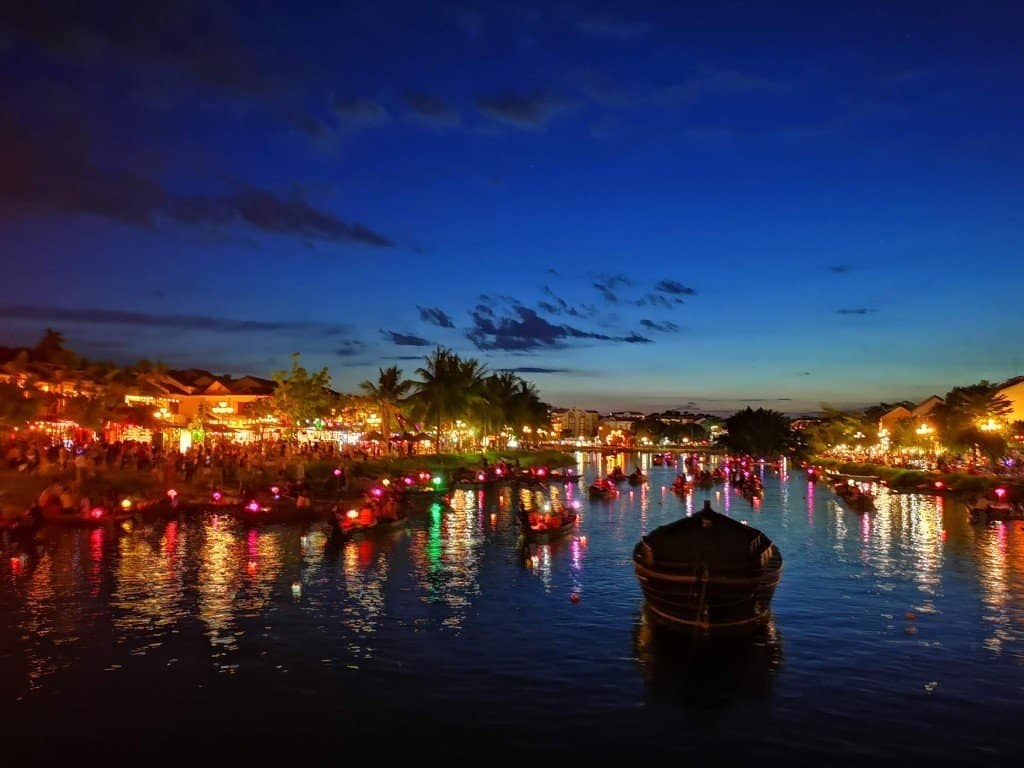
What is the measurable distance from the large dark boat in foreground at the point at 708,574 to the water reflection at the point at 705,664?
0.56m

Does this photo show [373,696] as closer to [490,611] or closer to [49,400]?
[490,611]

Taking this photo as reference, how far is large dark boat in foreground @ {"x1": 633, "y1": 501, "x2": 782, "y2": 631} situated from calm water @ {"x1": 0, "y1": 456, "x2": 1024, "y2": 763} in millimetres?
1043

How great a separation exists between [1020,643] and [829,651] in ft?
22.6

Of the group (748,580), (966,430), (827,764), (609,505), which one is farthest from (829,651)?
(966,430)

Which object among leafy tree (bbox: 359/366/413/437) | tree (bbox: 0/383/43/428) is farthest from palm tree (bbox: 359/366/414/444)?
tree (bbox: 0/383/43/428)

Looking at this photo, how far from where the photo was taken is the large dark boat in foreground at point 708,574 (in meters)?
26.2

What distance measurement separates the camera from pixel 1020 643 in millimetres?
26875

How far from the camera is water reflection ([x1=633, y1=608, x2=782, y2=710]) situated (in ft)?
71.2

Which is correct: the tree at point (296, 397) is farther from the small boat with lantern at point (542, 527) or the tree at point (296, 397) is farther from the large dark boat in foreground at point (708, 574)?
the large dark boat in foreground at point (708, 574)

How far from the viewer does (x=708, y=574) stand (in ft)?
86.0

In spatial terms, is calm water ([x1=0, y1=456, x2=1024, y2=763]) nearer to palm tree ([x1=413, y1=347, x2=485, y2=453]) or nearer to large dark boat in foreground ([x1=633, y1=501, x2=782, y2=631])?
large dark boat in foreground ([x1=633, y1=501, x2=782, y2=631])

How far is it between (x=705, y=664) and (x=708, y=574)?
3.17 m

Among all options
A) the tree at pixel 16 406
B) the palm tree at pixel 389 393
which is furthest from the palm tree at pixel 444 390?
the tree at pixel 16 406

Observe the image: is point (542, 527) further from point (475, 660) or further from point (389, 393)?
point (389, 393)
